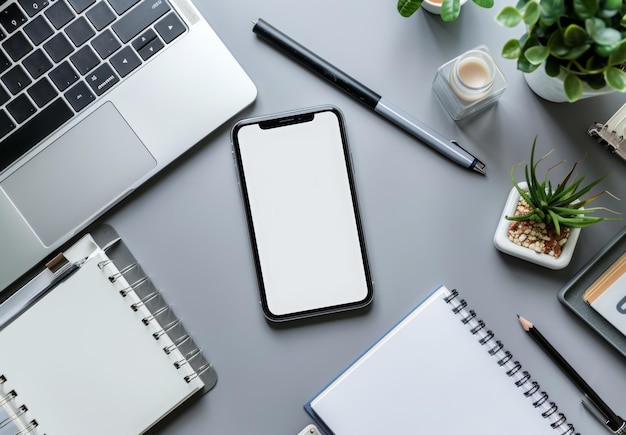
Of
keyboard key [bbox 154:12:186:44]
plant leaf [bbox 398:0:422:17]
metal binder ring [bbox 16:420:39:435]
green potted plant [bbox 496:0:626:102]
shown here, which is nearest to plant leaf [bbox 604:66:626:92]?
green potted plant [bbox 496:0:626:102]

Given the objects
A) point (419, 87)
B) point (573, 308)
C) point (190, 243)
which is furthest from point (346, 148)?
point (573, 308)

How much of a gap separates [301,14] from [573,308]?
488 millimetres

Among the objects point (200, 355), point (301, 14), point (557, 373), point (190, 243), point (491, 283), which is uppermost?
point (301, 14)

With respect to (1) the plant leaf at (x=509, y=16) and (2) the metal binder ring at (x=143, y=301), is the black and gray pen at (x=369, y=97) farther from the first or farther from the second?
(2) the metal binder ring at (x=143, y=301)

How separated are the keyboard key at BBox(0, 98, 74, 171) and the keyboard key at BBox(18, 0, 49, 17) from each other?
0.11 metres

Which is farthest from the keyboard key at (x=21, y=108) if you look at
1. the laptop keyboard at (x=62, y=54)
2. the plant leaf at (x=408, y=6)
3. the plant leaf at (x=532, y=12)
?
the plant leaf at (x=532, y=12)

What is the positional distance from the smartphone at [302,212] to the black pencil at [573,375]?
0.65ft

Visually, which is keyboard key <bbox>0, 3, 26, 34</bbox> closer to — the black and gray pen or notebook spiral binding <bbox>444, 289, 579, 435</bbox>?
the black and gray pen

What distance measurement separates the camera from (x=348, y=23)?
0.75 m

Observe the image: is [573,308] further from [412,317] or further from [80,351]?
[80,351]

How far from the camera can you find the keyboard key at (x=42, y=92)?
2.29ft

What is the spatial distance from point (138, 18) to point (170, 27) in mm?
39

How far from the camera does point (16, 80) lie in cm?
70

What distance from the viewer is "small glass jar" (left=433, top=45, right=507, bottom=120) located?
2.25 feet
